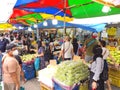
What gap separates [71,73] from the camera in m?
4.36

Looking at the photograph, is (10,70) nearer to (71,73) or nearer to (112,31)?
(71,73)

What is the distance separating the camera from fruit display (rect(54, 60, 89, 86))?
14.2 ft

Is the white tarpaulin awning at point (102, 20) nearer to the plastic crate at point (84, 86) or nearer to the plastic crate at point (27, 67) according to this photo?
the plastic crate at point (27, 67)

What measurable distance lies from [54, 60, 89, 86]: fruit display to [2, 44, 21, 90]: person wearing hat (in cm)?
95

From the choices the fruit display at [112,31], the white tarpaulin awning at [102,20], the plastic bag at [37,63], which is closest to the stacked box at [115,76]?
the white tarpaulin awning at [102,20]

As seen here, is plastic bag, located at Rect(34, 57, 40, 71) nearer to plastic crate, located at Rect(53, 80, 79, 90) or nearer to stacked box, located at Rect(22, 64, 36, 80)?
stacked box, located at Rect(22, 64, 36, 80)

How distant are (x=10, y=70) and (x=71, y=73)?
4.65 feet

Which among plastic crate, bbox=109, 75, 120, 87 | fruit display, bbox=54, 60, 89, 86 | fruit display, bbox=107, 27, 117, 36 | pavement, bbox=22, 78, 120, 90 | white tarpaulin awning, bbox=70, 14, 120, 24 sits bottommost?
pavement, bbox=22, 78, 120, 90

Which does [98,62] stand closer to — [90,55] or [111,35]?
[90,55]

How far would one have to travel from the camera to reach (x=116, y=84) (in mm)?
6859

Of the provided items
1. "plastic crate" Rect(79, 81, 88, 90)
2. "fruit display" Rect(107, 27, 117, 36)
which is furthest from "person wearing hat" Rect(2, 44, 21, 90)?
"fruit display" Rect(107, 27, 117, 36)

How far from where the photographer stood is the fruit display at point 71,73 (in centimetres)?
432

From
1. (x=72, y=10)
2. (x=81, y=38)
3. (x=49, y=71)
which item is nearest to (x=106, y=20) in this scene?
(x=72, y=10)

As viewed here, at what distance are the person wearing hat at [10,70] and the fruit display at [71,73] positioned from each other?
950mm
